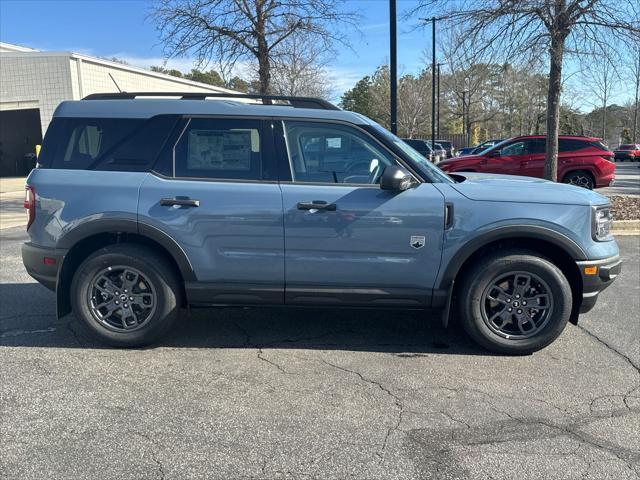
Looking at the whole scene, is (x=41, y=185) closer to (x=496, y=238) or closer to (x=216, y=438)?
(x=216, y=438)

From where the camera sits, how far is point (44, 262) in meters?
4.35

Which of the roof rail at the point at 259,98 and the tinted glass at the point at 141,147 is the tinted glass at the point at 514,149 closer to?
the roof rail at the point at 259,98

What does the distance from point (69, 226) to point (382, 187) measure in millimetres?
2463

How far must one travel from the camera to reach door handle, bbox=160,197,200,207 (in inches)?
163

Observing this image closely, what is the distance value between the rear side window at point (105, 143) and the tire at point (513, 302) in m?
2.70

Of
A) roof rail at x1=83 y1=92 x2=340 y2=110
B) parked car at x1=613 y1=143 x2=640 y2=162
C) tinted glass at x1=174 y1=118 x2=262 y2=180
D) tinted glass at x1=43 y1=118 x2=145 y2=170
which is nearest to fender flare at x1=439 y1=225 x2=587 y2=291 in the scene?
roof rail at x1=83 y1=92 x2=340 y2=110

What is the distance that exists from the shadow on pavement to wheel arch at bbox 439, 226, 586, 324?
0.62 m

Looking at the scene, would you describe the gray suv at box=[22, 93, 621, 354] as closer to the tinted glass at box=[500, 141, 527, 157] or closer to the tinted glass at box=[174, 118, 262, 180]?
the tinted glass at box=[174, 118, 262, 180]

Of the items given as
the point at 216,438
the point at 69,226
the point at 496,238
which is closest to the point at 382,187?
the point at 496,238

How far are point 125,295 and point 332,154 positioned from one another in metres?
2.02

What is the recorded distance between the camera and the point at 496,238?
407cm

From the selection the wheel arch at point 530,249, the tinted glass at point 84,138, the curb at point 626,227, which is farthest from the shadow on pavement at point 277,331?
the curb at point 626,227

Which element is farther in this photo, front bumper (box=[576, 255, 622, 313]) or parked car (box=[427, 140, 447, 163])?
parked car (box=[427, 140, 447, 163])

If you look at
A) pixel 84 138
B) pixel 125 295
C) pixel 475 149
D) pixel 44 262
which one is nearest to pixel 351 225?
pixel 125 295
